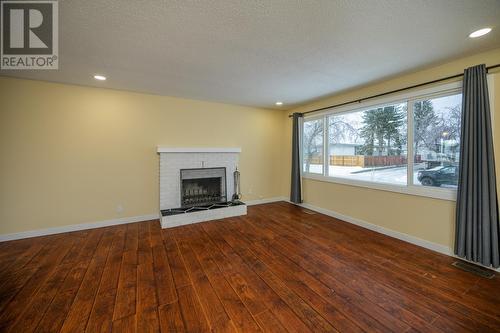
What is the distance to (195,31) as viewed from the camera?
76.3 inches

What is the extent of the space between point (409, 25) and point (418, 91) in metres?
1.47

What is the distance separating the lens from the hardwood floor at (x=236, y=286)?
5.28 ft

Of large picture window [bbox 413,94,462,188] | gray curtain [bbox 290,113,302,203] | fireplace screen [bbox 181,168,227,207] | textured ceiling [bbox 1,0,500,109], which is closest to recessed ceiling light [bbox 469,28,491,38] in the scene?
textured ceiling [bbox 1,0,500,109]

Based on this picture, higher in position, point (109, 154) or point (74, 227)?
point (109, 154)

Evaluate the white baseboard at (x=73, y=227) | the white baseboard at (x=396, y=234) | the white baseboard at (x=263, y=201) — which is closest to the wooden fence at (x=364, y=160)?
the white baseboard at (x=396, y=234)

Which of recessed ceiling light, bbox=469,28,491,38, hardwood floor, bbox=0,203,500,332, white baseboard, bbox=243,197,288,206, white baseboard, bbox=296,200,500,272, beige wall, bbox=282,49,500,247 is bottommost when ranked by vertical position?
hardwood floor, bbox=0,203,500,332

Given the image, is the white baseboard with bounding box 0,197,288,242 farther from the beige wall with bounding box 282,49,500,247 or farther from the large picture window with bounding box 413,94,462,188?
the large picture window with bounding box 413,94,462,188

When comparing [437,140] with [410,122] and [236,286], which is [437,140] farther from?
[236,286]

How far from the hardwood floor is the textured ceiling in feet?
8.26

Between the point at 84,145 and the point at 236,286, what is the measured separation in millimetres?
3488

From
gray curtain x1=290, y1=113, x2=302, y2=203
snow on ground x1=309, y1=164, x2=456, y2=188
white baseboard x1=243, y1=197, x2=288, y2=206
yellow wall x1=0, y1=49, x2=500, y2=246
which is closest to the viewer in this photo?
yellow wall x1=0, y1=49, x2=500, y2=246

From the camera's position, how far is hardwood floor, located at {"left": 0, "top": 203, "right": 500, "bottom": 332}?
1.61 metres

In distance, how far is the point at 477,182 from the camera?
234cm

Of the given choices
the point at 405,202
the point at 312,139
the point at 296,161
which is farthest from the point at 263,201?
the point at 405,202
